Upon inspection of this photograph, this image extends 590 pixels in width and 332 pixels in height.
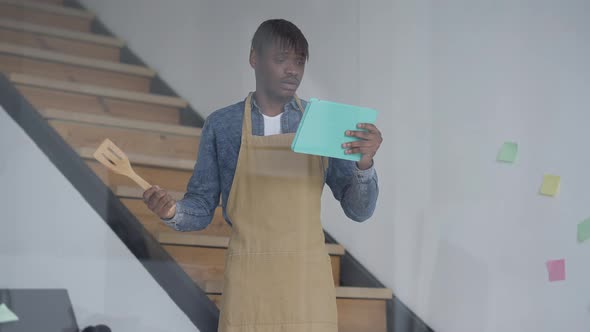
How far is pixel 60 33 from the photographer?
117cm

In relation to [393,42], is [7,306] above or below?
below

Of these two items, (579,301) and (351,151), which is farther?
(579,301)

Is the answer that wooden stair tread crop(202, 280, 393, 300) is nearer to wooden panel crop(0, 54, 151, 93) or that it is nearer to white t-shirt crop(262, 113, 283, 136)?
white t-shirt crop(262, 113, 283, 136)

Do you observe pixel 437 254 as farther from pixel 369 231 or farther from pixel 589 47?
pixel 589 47

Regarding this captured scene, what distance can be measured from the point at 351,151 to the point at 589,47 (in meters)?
0.62

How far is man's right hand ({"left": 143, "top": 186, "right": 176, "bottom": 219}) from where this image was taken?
3.03ft

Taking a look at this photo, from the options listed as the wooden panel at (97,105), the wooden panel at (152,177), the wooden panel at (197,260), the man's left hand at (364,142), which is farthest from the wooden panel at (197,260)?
the man's left hand at (364,142)

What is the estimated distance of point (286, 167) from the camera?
99cm

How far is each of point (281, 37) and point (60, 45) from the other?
1.25 ft

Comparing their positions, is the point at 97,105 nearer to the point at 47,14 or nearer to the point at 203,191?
the point at 47,14

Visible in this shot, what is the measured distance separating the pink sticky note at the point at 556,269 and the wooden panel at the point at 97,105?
27.4 inches

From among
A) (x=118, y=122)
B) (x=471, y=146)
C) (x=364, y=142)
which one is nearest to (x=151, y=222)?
(x=118, y=122)

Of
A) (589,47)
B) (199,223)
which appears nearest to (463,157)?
(589,47)

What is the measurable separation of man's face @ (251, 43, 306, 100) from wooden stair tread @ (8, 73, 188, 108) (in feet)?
0.87
